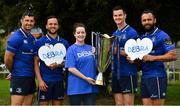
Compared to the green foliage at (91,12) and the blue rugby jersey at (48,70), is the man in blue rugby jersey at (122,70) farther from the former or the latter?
the green foliage at (91,12)

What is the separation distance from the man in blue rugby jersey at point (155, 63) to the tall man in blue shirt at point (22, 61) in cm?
185

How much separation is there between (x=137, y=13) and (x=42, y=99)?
673cm

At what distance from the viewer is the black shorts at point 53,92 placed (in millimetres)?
7395

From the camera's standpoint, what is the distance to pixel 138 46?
705 cm

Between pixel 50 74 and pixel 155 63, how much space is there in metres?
1.74

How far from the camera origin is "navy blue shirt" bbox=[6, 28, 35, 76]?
7.11 meters

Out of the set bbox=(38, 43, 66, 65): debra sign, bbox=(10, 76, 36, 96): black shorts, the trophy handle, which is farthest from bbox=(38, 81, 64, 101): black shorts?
the trophy handle

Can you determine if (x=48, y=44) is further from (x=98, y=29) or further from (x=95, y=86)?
(x=98, y=29)

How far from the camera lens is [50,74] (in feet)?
24.3

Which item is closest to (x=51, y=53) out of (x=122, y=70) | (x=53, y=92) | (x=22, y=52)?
(x=22, y=52)

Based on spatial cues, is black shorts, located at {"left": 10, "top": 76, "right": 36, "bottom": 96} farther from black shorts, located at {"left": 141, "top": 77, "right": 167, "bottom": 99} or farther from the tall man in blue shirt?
black shorts, located at {"left": 141, "top": 77, "right": 167, "bottom": 99}

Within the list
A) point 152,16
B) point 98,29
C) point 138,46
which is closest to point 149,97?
point 138,46

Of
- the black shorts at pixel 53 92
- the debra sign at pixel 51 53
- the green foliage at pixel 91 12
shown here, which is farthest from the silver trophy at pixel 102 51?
the green foliage at pixel 91 12

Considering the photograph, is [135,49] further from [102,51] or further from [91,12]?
[91,12]
